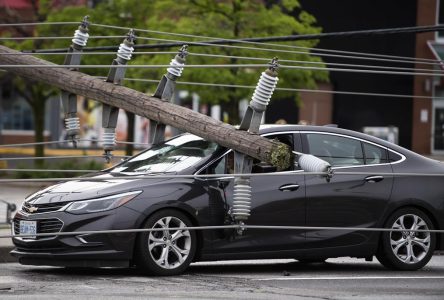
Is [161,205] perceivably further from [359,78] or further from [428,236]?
[359,78]

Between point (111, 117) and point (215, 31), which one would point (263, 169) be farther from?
point (215, 31)

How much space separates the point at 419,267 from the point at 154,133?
3.23 metres

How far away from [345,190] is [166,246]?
6.92ft

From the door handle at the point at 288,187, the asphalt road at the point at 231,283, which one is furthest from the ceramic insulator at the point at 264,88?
the asphalt road at the point at 231,283

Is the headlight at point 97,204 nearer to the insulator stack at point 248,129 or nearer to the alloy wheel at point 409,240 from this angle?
the insulator stack at point 248,129

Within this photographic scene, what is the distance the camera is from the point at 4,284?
A: 10133mm

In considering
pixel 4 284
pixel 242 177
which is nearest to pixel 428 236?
pixel 242 177

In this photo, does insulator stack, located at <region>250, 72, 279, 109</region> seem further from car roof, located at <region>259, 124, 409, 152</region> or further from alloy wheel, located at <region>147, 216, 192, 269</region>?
alloy wheel, located at <region>147, 216, 192, 269</region>

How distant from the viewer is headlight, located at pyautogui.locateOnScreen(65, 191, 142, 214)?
10555mm

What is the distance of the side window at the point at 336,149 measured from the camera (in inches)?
460

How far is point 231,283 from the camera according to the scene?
10.5m

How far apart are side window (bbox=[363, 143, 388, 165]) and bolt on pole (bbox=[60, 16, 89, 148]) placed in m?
3.13

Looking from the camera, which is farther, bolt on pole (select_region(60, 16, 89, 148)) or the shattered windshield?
the shattered windshield

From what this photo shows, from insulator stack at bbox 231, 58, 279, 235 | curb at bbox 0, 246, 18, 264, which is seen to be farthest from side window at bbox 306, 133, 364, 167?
curb at bbox 0, 246, 18, 264
